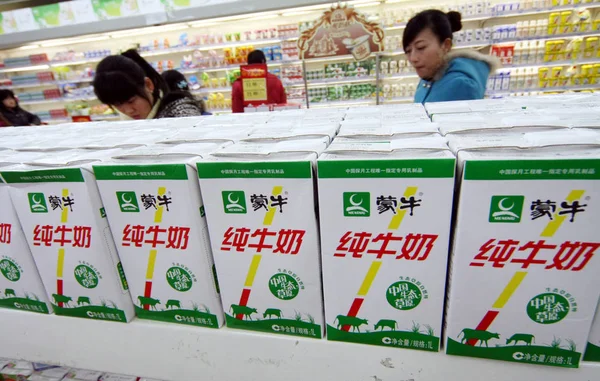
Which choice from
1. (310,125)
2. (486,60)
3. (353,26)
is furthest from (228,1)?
(310,125)

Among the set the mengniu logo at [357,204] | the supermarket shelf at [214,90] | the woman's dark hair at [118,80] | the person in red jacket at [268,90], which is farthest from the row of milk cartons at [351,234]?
the supermarket shelf at [214,90]

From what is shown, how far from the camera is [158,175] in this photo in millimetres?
603

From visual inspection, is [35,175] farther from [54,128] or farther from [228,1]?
[228,1]

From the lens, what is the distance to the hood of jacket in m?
1.76

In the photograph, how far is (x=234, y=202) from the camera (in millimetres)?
587

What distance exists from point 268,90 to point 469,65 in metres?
2.19

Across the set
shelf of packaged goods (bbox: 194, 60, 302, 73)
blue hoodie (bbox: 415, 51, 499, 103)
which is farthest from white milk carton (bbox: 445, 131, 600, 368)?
shelf of packaged goods (bbox: 194, 60, 302, 73)

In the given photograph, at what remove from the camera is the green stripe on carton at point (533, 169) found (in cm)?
45

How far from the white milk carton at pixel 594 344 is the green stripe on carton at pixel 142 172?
2.29 feet

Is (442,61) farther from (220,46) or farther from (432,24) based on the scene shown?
(220,46)

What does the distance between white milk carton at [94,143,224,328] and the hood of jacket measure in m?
1.56

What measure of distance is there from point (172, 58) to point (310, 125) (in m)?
6.08

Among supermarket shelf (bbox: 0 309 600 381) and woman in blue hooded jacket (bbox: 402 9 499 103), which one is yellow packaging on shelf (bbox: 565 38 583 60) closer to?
woman in blue hooded jacket (bbox: 402 9 499 103)

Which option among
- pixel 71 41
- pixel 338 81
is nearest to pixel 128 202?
pixel 338 81
